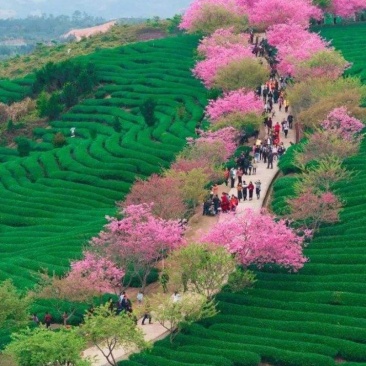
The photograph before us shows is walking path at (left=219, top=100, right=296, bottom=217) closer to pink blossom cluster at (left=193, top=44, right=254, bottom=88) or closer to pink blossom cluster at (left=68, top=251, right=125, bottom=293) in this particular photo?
pink blossom cluster at (left=68, top=251, right=125, bottom=293)

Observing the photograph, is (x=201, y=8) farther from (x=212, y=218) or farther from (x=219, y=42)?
(x=212, y=218)

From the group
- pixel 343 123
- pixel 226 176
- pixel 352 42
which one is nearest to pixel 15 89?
pixel 352 42

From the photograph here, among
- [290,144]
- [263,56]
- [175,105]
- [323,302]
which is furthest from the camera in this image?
[263,56]

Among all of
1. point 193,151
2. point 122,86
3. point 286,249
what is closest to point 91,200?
point 193,151

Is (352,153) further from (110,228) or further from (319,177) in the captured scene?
(110,228)

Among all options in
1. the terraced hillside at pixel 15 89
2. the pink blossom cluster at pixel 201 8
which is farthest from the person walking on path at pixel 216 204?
the pink blossom cluster at pixel 201 8

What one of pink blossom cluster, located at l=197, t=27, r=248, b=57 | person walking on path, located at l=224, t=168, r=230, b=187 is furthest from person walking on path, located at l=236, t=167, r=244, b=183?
pink blossom cluster, located at l=197, t=27, r=248, b=57
